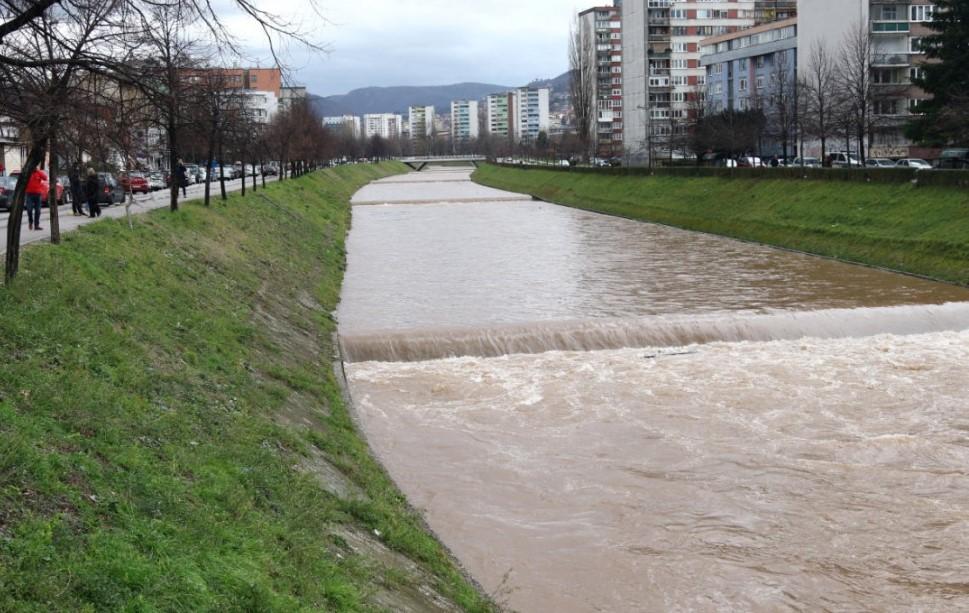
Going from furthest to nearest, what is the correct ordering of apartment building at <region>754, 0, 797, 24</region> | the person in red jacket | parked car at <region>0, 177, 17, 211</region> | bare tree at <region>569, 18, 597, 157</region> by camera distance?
apartment building at <region>754, 0, 797, 24</region> → bare tree at <region>569, 18, 597, 157</region> → parked car at <region>0, 177, 17, 211</region> → the person in red jacket

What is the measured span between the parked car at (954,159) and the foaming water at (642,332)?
1273 inches

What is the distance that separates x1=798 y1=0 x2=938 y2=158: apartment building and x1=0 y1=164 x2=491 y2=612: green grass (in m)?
66.6

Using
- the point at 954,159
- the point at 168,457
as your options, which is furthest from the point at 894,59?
the point at 168,457

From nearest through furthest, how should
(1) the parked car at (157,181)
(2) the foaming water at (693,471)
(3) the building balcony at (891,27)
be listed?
(2) the foaming water at (693,471)
(1) the parked car at (157,181)
(3) the building balcony at (891,27)

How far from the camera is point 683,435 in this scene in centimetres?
1653

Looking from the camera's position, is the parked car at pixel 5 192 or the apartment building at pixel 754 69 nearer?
the parked car at pixel 5 192

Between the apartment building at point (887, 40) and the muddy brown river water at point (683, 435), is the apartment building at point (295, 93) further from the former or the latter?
the apartment building at point (887, 40)

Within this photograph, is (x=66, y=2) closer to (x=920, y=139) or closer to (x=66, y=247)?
(x=66, y=247)

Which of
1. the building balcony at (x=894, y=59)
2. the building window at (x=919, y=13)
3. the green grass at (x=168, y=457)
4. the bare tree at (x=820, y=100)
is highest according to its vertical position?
the building window at (x=919, y=13)

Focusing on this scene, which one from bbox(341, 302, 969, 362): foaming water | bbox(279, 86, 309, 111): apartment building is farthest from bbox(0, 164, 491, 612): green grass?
bbox(279, 86, 309, 111): apartment building

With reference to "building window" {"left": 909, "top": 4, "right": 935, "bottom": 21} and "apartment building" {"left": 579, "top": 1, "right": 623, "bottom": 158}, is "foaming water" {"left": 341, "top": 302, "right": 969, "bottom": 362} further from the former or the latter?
"apartment building" {"left": 579, "top": 1, "right": 623, "bottom": 158}

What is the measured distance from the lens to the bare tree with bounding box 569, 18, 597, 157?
110250 millimetres

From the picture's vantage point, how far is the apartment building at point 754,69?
82.9 metres

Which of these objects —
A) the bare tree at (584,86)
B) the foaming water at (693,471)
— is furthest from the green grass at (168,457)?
the bare tree at (584,86)
